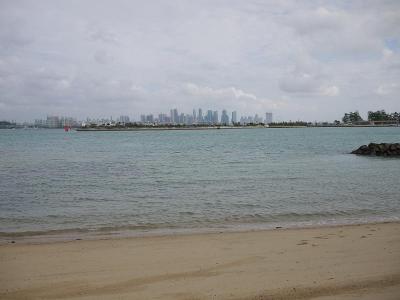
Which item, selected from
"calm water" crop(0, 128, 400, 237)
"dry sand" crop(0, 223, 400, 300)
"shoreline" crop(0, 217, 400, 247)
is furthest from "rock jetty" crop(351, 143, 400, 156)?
"dry sand" crop(0, 223, 400, 300)

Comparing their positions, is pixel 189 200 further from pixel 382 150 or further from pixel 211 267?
pixel 382 150

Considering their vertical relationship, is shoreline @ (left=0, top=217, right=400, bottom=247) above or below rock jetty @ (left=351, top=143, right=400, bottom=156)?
below

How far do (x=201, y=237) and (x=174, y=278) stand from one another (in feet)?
12.4

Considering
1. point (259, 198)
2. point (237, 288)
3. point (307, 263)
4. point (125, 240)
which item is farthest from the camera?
point (259, 198)

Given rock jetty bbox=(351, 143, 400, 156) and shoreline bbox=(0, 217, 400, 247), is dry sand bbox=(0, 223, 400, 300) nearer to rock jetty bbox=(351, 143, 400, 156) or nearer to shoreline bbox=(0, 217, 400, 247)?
shoreline bbox=(0, 217, 400, 247)

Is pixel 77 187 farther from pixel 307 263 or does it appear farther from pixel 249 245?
pixel 307 263

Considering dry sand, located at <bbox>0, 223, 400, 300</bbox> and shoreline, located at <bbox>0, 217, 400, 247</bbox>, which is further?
shoreline, located at <bbox>0, 217, 400, 247</bbox>

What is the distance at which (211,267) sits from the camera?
7.71 meters

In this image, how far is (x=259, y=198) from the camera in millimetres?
18344

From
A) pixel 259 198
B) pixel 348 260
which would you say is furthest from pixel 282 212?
pixel 348 260

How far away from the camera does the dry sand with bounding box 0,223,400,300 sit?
Answer: 6.37 metres

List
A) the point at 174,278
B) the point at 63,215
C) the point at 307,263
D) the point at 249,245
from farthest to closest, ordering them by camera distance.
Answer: the point at 63,215, the point at 249,245, the point at 307,263, the point at 174,278

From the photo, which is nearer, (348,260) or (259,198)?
(348,260)

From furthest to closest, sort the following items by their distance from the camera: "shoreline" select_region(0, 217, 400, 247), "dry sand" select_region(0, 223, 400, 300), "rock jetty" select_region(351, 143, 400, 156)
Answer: "rock jetty" select_region(351, 143, 400, 156) < "shoreline" select_region(0, 217, 400, 247) < "dry sand" select_region(0, 223, 400, 300)
